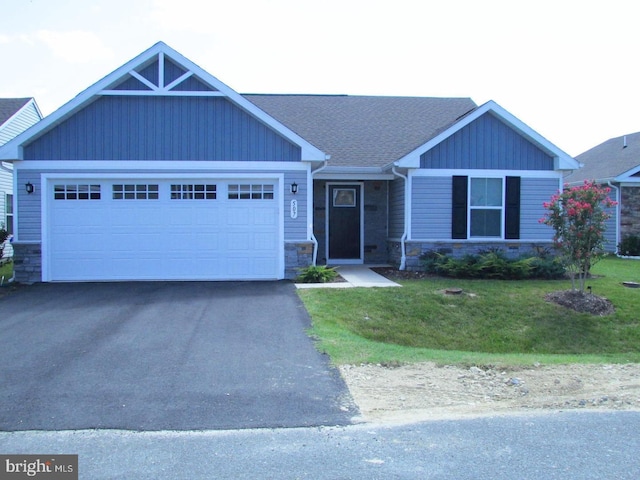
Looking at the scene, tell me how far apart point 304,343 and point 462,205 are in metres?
7.75

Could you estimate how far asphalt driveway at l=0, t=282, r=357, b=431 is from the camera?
537 cm

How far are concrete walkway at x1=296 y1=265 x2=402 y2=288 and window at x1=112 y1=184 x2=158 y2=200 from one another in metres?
3.87

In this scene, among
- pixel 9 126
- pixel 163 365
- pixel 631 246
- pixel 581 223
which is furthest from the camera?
pixel 9 126

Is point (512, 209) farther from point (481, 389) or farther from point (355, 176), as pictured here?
point (481, 389)

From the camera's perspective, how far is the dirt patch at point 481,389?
18.9 ft

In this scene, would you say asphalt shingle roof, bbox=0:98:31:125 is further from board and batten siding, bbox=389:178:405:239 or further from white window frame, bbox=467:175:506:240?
white window frame, bbox=467:175:506:240

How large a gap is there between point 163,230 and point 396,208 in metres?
6.02

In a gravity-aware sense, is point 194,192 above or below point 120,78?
below

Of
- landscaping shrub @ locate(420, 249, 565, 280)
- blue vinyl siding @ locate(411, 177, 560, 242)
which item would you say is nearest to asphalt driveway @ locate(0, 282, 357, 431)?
landscaping shrub @ locate(420, 249, 565, 280)

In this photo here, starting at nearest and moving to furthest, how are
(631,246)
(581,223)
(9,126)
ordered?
(581,223) → (631,246) → (9,126)

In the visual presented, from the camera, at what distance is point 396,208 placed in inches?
614

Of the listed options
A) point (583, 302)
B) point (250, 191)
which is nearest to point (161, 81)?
point (250, 191)

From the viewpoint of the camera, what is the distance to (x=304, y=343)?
802cm

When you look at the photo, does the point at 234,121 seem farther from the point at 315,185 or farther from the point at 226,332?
the point at 226,332
